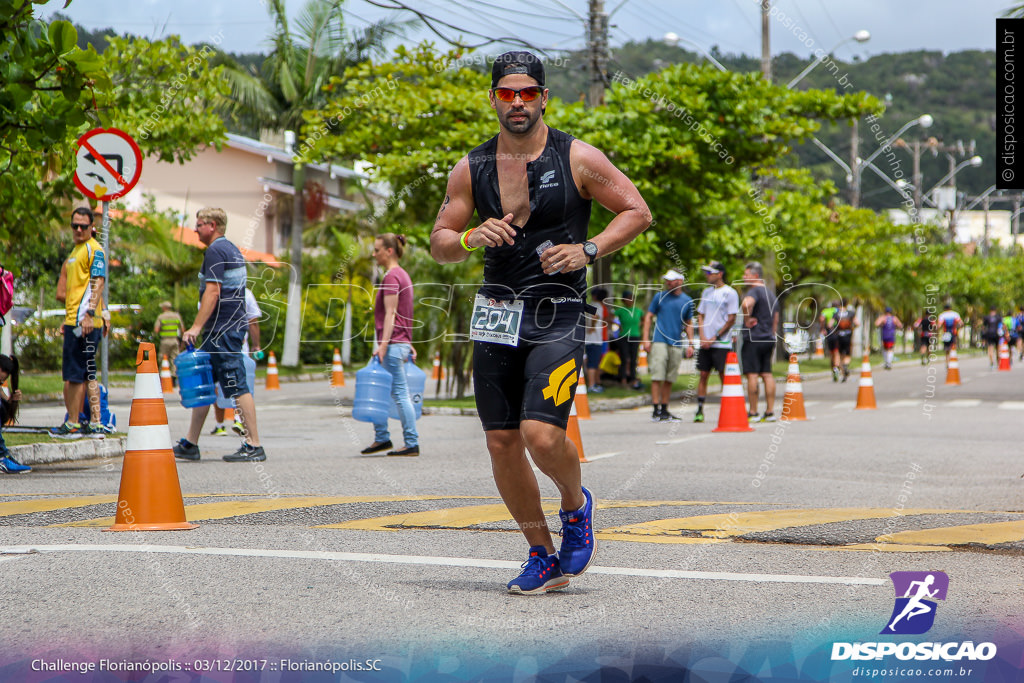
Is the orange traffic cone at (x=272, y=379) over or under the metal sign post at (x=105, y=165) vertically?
under

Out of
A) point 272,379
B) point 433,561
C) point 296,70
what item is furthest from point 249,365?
point 296,70

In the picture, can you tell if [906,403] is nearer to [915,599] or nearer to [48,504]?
[48,504]

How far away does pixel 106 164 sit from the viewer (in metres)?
10.9

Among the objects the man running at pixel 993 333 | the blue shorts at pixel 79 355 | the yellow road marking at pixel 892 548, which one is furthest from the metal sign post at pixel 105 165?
the man running at pixel 993 333

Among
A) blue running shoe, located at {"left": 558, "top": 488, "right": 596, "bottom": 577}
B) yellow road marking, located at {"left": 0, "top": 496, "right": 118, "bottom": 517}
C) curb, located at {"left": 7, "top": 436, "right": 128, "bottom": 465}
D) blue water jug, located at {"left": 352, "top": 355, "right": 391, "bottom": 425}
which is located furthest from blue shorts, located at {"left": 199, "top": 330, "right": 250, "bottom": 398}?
blue running shoe, located at {"left": 558, "top": 488, "right": 596, "bottom": 577}

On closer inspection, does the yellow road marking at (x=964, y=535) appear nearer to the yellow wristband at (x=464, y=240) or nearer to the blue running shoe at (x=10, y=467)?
the yellow wristband at (x=464, y=240)

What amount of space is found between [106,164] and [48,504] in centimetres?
477

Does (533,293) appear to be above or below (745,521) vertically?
above

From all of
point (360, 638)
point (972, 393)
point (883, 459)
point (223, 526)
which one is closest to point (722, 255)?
point (972, 393)

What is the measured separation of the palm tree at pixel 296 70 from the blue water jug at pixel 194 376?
2394cm

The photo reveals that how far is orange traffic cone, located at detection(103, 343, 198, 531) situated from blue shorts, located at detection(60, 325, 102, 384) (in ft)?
16.0

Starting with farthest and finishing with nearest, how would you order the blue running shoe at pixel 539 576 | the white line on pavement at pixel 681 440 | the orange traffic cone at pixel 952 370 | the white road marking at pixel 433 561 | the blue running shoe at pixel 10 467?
1. the orange traffic cone at pixel 952 370
2. the white line on pavement at pixel 681 440
3. the blue running shoe at pixel 10 467
4. the white road marking at pixel 433 561
5. the blue running shoe at pixel 539 576

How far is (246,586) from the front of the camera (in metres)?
4.55

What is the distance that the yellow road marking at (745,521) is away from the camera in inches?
240
